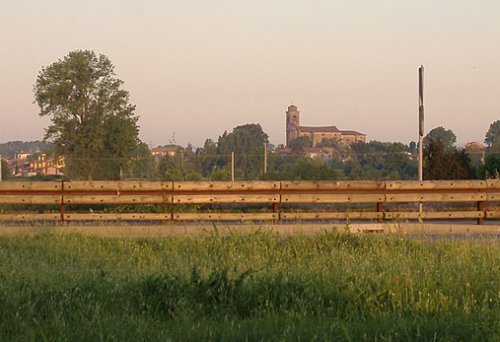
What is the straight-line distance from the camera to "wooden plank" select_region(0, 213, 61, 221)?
19.1 metres

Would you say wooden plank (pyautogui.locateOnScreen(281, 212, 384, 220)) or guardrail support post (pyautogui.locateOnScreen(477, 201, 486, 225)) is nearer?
wooden plank (pyautogui.locateOnScreen(281, 212, 384, 220))

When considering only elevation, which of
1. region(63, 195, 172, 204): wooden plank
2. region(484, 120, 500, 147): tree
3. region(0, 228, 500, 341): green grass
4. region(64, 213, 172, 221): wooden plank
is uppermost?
region(484, 120, 500, 147): tree

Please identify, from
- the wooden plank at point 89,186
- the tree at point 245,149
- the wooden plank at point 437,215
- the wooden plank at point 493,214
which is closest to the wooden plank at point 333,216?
the wooden plank at point 437,215

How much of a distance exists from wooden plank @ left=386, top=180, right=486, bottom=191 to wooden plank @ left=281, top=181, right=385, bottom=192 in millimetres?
337

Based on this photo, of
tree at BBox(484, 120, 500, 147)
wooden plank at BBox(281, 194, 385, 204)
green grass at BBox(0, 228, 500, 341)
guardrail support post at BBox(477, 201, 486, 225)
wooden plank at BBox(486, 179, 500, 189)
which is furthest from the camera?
tree at BBox(484, 120, 500, 147)

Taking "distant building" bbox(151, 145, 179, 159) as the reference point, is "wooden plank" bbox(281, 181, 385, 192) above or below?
below

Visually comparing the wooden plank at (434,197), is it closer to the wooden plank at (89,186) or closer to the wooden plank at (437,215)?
the wooden plank at (437,215)

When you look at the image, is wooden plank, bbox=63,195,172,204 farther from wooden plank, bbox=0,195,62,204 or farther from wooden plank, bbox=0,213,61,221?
wooden plank, bbox=0,213,61,221

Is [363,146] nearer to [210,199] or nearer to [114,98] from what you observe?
[114,98]

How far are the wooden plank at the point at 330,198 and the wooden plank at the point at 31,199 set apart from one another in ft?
19.0

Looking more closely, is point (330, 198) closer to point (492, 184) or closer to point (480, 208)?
point (480, 208)

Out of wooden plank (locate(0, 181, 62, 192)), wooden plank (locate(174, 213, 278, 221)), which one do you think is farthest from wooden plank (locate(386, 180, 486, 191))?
wooden plank (locate(0, 181, 62, 192))

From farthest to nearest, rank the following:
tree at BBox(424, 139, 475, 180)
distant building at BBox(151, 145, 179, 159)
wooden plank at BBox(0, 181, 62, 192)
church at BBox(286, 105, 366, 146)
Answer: church at BBox(286, 105, 366, 146) < distant building at BBox(151, 145, 179, 159) < tree at BBox(424, 139, 475, 180) < wooden plank at BBox(0, 181, 62, 192)

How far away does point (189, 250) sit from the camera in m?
12.4
